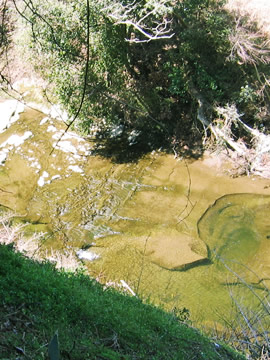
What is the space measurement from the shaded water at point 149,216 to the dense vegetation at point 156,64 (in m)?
1.61

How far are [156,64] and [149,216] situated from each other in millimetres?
5984

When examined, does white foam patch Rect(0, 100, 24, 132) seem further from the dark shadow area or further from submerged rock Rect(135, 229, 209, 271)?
submerged rock Rect(135, 229, 209, 271)

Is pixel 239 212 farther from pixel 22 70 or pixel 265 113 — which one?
pixel 22 70

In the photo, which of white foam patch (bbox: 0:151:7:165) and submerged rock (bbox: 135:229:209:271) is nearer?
submerged rock (bbox: 135:229:209:271)

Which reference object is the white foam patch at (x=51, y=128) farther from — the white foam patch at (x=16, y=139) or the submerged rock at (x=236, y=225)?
the submerged rock at (x=236, y=225)

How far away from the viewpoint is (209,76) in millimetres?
12875

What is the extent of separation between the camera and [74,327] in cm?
288

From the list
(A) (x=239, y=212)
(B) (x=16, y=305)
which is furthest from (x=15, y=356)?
(A) (x=239, y=212)

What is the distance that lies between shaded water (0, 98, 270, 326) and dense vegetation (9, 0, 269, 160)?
1612 mm

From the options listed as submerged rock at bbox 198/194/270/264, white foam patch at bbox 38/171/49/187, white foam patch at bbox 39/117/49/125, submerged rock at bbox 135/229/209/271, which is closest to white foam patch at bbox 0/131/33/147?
white foam patch at bbox 39/117/49/125

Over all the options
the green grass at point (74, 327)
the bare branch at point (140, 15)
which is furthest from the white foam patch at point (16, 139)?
the green grass at point (74, 327)

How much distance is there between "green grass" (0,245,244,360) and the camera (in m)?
2.46

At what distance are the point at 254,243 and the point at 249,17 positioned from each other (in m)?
7.51

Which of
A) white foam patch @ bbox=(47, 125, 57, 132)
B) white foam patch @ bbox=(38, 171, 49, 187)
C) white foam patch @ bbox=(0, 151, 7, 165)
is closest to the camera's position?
white foam patch @ bbox=(38, 171, 49, 187)
